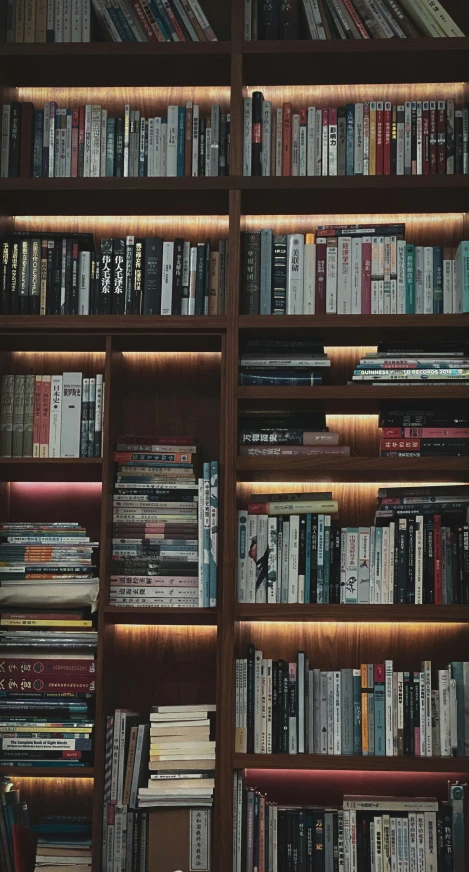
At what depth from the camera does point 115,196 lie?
10.5ft

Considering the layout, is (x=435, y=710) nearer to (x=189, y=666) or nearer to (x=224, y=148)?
(x=189, y=666)

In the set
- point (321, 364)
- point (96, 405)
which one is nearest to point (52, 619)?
point (96, 405)

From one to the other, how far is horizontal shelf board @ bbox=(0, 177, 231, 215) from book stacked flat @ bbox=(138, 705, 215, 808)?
1552 millimetres

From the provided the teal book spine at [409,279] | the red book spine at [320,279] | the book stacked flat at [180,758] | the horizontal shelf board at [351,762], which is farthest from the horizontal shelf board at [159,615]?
the teal book spine at [409,279]

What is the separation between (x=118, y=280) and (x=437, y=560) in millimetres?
1284

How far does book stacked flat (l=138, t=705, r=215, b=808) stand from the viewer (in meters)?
2.95

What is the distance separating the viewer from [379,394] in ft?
9.94

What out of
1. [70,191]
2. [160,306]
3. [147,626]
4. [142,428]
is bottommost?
[147,626]

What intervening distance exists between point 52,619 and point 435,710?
115 centimetres

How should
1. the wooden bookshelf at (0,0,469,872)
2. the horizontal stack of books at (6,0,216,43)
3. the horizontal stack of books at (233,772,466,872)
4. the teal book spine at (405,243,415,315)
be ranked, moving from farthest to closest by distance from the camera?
1. the horizontal stack of books at (6,0,216,43)
2. the teal book spine at (405,243,415,315)
3. the wooden bookshelf at (0,0,469,872)
4. the horizontal stack of books at (233,772,466,872)

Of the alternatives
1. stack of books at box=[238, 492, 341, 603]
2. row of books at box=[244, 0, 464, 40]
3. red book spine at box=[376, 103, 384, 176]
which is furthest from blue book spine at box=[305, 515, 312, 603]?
row of books at box=[244, 0, 464, 40]

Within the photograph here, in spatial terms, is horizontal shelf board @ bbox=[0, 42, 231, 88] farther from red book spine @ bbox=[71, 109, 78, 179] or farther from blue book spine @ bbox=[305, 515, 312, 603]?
blue book spine @ bbox=[305, 515, 312, 603]

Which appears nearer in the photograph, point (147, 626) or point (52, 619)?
point (52, 619)

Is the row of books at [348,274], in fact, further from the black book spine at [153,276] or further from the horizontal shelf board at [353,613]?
the horizontal shelf board at [353,613]
